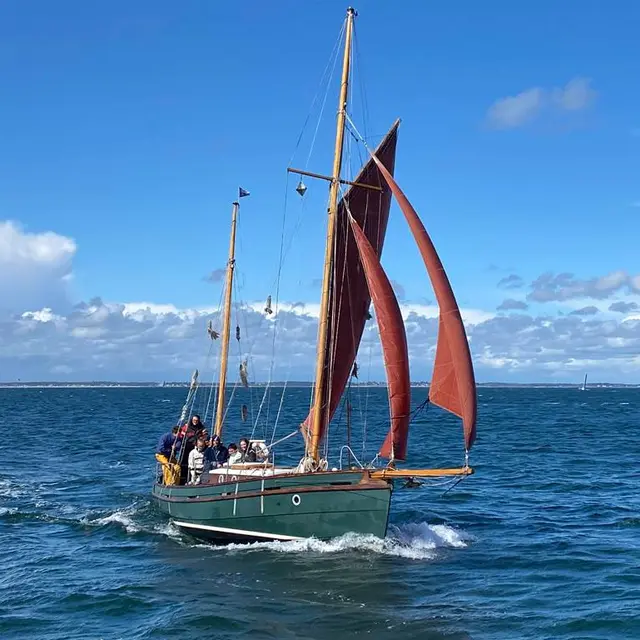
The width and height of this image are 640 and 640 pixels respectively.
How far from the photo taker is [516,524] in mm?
26734

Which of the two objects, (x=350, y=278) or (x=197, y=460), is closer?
(x=350, y=278)

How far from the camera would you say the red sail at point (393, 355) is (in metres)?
21.8

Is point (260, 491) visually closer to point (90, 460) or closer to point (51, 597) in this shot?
point (51, 597)

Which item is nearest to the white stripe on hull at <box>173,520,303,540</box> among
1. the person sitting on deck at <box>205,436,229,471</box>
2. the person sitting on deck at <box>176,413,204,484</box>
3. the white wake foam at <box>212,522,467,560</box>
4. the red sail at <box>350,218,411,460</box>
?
the white wake foam at <box>212,522,467,560</box>

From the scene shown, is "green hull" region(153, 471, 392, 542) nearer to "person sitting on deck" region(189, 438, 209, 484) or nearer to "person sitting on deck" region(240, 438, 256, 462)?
"person sitting on deck" region(189, 438, 209, 484)

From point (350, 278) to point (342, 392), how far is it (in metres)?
3.53

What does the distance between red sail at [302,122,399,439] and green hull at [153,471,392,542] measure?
2.72m

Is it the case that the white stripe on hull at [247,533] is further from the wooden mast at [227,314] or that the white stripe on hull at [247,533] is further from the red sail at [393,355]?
the wooden mast at [227,314]

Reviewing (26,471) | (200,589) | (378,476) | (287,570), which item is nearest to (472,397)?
(378,476)

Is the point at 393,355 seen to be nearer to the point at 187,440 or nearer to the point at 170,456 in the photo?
the point at 187,440

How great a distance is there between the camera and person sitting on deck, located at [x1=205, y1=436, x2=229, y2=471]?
26.6m

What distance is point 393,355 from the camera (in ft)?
72.4

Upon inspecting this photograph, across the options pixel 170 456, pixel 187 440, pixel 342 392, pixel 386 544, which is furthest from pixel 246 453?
pixel 386 544

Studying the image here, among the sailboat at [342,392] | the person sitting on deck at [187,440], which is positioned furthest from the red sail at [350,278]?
the person sitting on deck at [187,440]
